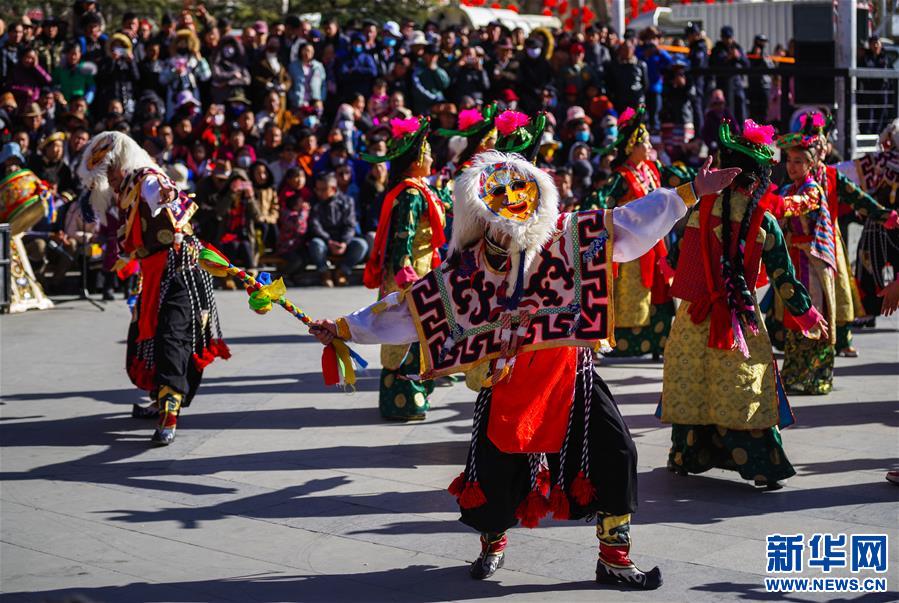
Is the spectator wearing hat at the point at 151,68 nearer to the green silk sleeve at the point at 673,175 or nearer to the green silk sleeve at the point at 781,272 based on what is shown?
the green silk sleeve at the point at 673,175

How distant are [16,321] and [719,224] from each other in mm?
7791

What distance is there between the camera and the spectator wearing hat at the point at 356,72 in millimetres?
16578

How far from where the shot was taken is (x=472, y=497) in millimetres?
5469

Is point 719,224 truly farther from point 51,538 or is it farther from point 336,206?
point 336,206

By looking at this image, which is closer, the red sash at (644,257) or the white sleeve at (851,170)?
the red sash at (644,257)

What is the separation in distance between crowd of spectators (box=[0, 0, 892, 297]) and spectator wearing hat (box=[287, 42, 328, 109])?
0.06 feet

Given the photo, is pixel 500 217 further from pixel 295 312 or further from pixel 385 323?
pixel 295 312

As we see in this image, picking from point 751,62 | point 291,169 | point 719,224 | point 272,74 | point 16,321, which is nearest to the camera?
point 719,224

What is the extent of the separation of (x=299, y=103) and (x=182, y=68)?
1.55m

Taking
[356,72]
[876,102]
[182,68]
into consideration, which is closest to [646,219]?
[182,68]

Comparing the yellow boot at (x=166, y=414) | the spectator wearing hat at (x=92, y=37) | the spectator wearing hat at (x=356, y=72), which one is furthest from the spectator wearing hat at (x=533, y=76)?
the yellow boot at (x=166, y=414)

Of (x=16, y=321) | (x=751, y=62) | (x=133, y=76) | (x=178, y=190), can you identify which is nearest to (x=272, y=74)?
(x=133, y=76)

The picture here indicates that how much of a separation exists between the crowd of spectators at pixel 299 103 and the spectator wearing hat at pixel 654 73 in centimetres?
2

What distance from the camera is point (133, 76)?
15.4m
